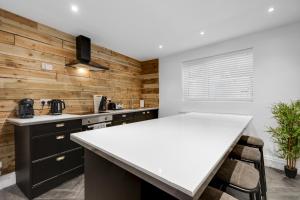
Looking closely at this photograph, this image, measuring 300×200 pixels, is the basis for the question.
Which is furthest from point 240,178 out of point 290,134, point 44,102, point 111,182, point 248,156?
point 44,102

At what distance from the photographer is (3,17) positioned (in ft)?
6.95

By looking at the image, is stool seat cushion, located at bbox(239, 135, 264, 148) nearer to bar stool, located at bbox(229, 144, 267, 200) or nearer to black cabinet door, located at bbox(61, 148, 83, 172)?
bar stool, located at bbox(229, 144, 267, 200)

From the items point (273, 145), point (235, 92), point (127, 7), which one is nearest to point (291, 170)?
point (273, 145)

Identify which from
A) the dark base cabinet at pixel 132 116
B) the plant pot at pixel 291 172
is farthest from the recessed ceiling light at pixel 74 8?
the plant pot at pixel 291 172

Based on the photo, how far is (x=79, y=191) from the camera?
1990 mm

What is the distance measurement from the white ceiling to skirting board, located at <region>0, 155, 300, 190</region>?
2370 millimetres

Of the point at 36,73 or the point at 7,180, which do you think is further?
the point at 36,73

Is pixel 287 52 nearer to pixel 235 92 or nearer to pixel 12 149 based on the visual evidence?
pixel 235 92

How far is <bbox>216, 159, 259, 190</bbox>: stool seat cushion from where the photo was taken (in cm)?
102

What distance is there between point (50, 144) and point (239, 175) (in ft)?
7.26

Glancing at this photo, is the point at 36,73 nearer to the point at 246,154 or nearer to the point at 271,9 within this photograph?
the point at 246,154

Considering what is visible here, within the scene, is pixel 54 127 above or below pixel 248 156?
above

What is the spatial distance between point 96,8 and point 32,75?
58.3 inches

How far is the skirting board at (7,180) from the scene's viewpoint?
2053 mm
